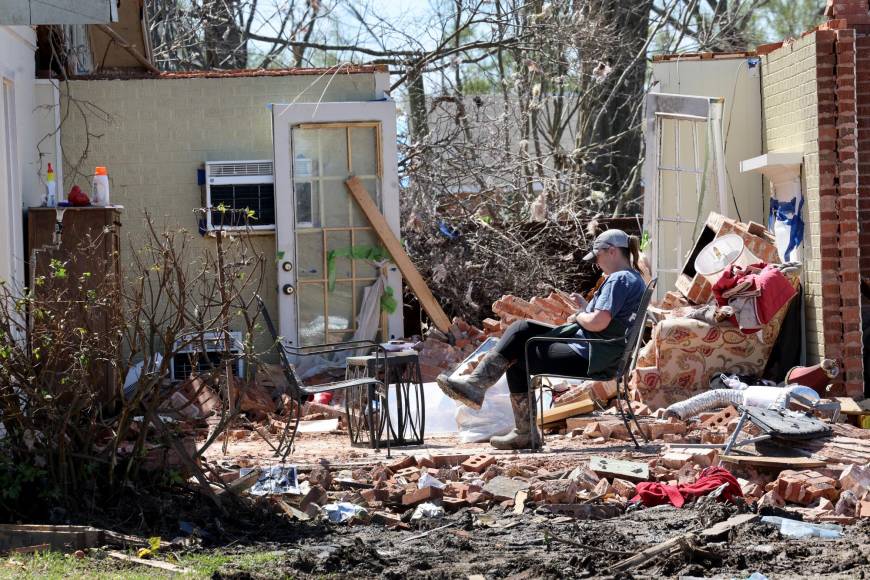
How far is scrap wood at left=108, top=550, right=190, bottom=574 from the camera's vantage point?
4.75 m

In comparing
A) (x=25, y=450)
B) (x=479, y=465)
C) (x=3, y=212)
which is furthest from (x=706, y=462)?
(x=3, y=212)

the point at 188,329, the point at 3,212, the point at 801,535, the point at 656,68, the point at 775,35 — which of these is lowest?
the point at 801,535

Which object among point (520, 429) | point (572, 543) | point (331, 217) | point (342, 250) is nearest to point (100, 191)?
point (331, 217)

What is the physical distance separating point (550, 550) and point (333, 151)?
269 inches

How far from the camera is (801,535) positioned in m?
5.50

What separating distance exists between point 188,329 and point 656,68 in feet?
22.9

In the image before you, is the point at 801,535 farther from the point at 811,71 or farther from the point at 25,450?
the point at 811,71

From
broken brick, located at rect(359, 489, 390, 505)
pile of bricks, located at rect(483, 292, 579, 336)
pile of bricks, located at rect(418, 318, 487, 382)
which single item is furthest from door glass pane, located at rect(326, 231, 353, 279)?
broken brick, located at rect(359, 489, 390, 505)

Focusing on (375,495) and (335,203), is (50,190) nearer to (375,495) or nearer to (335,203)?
(335,203)

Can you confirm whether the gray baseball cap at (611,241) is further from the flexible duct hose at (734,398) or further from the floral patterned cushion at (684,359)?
the floral patterned cushion at (684,359)

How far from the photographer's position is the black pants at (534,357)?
309 inches

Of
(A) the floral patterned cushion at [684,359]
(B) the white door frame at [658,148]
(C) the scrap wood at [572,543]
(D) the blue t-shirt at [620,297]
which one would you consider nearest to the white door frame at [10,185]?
(D) the blue t-shirt at [620,297]

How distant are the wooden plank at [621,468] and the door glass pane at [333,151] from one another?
17.6 feet

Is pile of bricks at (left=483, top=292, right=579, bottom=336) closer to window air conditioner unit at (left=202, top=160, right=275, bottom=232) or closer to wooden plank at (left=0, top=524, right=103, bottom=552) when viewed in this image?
window air conditioner unit at (left=202, top=160, right=275, bottom=232)
